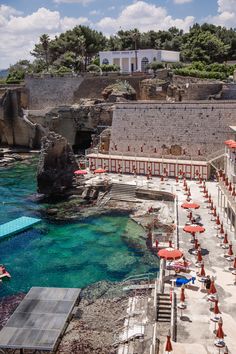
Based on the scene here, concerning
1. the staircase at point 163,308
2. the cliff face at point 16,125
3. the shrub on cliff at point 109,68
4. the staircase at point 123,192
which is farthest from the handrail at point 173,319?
the shrub on cliff at point 109,68

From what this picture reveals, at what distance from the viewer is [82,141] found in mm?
63000

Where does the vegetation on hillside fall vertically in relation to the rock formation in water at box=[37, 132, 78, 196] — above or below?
above

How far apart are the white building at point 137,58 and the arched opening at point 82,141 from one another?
18.8 metres

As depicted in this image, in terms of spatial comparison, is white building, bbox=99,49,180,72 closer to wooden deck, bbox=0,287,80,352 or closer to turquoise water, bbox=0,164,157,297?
turquoise water, bbox=0,164,157,297

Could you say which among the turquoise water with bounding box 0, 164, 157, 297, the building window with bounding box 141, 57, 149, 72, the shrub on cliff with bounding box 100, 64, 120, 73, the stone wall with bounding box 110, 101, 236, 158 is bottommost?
the turquoise water with bounding box 0, 164, 157, 297

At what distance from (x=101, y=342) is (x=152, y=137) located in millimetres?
29856

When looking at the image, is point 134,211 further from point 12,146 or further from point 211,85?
point 12,146

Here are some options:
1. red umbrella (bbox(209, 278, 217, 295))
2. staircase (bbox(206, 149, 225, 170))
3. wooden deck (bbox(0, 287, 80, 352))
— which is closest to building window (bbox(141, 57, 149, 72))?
staircase (bbox(206, 149, 225, 170))

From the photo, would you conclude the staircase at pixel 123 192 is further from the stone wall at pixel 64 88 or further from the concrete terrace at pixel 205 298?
the stone wall at pixel 64 88

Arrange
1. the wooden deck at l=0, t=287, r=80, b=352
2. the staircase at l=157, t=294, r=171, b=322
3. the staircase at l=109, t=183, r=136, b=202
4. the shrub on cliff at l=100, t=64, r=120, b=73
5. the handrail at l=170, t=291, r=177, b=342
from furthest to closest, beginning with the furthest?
the shrub on cliff at l=100, t=64, r=120, b=73 → the staircase at l=109, t=183, r=136, b=202 → the staircase at l=157, t=294, r=171, b=322 → the wooden deck at l=0, t=287, r=80, b=352 → the handrail at l=170, t=291, r=177, b=342

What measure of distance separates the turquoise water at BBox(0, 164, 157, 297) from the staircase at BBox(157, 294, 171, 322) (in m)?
5.23

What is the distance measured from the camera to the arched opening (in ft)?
202

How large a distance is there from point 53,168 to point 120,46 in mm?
57159

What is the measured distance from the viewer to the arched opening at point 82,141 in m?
61.6
